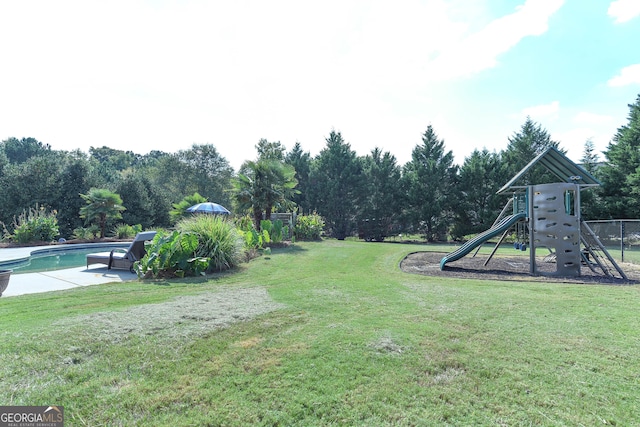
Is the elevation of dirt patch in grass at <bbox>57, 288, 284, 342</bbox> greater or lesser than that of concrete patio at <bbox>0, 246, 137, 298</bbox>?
greater

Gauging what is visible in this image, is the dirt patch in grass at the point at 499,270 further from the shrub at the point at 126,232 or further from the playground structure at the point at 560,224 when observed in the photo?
the shrub at the point at 126,232

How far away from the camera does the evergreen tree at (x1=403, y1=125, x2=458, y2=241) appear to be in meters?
22.7

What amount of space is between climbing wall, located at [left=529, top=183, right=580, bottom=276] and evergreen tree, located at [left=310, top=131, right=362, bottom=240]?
17098 mm

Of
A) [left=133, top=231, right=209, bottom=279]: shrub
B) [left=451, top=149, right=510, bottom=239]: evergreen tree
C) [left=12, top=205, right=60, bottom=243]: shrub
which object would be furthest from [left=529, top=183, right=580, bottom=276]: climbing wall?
[left=12, top=205, right=60, bottom=243]: shrub

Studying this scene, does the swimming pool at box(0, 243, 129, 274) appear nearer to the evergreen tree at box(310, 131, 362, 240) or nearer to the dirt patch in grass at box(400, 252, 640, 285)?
the dirt patch in grass at box(400, 252, 640, 285)

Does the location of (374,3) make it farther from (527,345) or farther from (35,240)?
(35,240)

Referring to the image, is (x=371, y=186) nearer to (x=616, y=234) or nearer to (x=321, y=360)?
(x=616, y=234)

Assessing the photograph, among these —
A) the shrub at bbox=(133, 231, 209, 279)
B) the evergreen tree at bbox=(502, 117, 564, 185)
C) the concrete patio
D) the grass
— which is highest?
the evergreen tree at bbox=(502, 117, 564, 185)

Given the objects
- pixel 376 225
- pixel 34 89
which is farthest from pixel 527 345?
pixel 376 225

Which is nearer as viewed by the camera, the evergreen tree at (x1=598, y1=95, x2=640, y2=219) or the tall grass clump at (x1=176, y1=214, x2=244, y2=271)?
the tall grass clump at (x1=176, y1=214, x2=244, y2=271)

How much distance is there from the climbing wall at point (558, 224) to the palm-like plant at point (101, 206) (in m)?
19.3

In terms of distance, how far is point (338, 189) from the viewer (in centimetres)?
2573

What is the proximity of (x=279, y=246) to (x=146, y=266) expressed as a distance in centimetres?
655

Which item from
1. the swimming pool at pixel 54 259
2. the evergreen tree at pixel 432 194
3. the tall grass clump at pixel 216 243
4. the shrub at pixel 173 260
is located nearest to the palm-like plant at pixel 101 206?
the swimming pool at pixel 54 259
